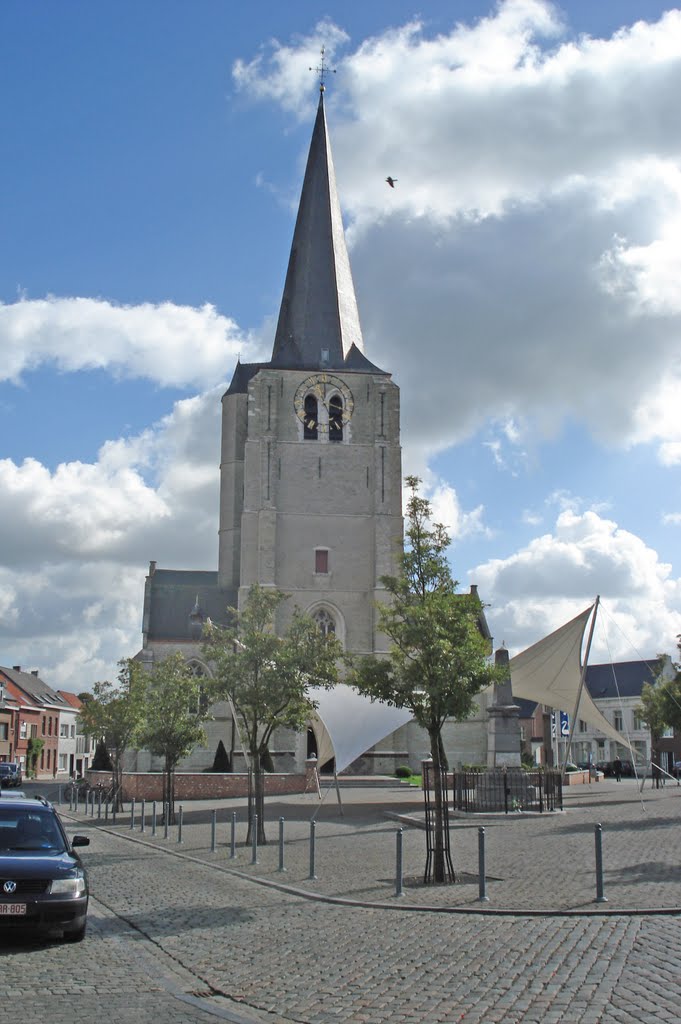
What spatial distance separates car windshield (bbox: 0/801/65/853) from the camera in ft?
36.3

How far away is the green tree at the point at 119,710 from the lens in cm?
3575

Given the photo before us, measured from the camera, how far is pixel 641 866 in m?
16.2

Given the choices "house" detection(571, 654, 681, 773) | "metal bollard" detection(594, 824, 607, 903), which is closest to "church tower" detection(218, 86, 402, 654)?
"house" detection(571, 654, 681, 773)

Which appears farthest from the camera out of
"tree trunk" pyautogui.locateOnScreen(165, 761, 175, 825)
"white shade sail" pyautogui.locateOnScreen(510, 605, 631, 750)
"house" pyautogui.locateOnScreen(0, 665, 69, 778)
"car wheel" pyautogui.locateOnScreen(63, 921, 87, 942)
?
"house" pyautogui.locateOnScreen(0, 665, 69, 778)

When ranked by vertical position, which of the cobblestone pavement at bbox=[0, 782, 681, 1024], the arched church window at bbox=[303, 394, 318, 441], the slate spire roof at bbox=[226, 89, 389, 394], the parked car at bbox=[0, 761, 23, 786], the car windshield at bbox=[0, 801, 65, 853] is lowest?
the parked car at bbox=[0, 761, 23, 786]

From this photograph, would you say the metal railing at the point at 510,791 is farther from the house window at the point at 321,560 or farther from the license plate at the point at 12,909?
the house window at the point at 321,560

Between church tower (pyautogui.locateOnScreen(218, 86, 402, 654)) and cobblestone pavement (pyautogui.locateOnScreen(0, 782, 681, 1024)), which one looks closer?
cobblestone pavement (pyautogui.locateOnScreen(0, 782, 681, 1024))

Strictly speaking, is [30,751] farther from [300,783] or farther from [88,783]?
[300,783]

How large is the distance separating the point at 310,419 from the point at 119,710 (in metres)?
24.6

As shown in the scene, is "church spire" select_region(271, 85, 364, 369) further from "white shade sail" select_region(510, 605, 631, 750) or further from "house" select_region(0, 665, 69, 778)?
"house" select_region(0, 665, 69, 778)

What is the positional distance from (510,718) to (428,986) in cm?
3079

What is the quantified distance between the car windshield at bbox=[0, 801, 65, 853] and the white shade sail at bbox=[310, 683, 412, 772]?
17.1 m

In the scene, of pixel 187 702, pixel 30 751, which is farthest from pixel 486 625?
pixel 30 751

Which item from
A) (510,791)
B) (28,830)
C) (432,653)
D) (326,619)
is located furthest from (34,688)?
(28,830)
